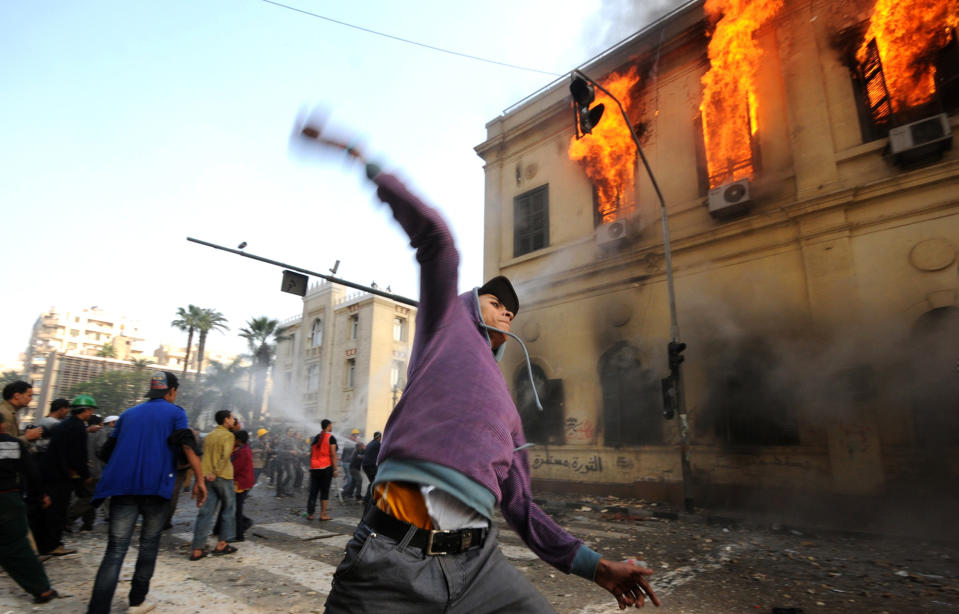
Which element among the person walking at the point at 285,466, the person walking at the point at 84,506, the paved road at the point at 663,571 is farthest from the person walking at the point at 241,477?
the person walking at the point at 285,466

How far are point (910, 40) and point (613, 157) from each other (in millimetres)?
6385

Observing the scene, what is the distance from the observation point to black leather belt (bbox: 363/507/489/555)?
1.48 metres

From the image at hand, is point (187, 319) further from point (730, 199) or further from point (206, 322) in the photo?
point (730, 199)

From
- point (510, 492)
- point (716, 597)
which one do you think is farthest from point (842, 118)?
point (510, 492)

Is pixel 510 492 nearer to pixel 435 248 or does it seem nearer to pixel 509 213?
pixel 435 248

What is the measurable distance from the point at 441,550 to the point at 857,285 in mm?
10472

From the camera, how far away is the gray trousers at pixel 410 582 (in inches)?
55.4

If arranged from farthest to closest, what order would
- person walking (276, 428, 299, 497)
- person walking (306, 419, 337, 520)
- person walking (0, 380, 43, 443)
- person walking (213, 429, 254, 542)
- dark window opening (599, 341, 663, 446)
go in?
person walking (276, 428, 299, 497), dark window opening (599, 341, 663, 446), person walking (306, 419, 337, 520), person walking (213, 429, 254, 542), person walking (0, 380, 43, 443)

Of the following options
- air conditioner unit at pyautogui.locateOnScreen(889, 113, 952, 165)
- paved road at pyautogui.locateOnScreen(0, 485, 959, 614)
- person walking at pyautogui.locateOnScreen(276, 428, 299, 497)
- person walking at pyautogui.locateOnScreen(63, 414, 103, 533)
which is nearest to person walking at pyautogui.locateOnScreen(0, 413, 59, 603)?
paved road at pyautogui.locateOnScreen(0, 485, 959, 614)

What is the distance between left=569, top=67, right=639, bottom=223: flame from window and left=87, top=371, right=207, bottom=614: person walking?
38.7 feet

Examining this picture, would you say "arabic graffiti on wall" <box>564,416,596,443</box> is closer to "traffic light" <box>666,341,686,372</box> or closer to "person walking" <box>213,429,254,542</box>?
"traffic light" <box>666,341,686,372</box>

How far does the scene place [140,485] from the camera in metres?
Result: 3.83

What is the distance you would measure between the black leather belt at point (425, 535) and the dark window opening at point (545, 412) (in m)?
12.1

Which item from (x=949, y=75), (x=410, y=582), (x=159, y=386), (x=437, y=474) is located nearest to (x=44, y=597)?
(x=159, y=386)
